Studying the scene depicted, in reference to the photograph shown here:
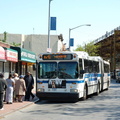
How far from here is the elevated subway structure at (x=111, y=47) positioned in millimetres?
86125

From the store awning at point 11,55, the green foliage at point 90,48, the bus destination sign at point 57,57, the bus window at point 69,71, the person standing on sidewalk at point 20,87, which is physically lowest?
the person standing on sidewalk at point 20,87

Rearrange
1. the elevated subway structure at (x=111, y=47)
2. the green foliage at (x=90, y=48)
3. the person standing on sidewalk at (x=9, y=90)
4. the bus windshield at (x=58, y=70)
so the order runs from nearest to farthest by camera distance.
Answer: the person standing on sidewalk at (x=9, y=90) < the bus windshield at (x=58, y=70) < the elevated subway structure at (x=111, y=47) < the green foliage at (x=90, y=48)

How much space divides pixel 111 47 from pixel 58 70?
73998 millimetres

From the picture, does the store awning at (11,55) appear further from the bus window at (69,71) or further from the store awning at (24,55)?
the bus window at (69,71)

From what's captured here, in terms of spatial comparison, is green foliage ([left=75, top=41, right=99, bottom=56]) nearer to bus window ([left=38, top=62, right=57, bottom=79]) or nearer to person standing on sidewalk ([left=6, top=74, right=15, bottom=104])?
bus window ([left=38, top=62, right=57, bottom=79])

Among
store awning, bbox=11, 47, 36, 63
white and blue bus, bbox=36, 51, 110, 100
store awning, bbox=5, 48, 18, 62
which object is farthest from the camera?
store awning, bbox=11, 47, 36, 63

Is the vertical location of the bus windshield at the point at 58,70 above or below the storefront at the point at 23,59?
below

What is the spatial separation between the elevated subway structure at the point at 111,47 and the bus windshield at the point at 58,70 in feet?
225

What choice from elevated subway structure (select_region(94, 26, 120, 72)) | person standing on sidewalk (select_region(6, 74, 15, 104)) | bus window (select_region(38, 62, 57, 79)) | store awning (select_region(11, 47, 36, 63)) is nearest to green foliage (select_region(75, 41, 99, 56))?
elevated subway structure (select_region(94, 26, 120, 72))

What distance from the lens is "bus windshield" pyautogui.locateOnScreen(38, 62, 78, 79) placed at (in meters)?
18.2

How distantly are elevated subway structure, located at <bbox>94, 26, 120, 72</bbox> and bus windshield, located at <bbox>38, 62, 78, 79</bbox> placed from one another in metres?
68.5


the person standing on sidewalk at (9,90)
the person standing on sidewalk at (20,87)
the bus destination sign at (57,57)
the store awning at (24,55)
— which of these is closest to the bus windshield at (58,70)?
the bus destination sign at (57,57)

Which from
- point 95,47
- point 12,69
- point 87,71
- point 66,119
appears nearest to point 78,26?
point 12,69

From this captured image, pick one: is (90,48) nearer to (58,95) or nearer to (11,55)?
(11,55)
